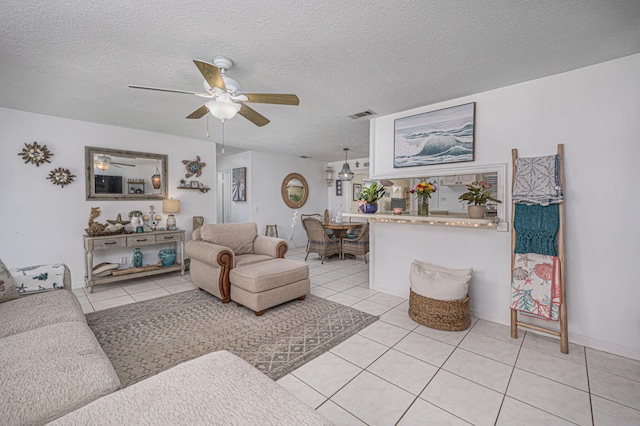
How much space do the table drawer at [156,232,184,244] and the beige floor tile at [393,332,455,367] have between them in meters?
3.75

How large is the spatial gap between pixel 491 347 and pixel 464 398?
82cm

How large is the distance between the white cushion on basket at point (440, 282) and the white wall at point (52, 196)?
4.24m

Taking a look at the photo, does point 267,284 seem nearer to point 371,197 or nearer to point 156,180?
point 371,197

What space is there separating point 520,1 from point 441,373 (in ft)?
8.08

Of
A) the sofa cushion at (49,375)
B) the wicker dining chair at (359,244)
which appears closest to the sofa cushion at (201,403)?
the sofa cushion at (49,375)

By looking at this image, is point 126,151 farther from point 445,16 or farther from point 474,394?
point 474,394

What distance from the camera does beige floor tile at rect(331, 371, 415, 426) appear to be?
161cm

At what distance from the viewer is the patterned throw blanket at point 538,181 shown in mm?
2385

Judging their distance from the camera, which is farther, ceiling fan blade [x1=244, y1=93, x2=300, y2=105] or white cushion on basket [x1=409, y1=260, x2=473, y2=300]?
white cushion on basket [x1=409, y1=260, x2=473, y2=300]

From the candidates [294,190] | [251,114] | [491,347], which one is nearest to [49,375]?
[251,114]

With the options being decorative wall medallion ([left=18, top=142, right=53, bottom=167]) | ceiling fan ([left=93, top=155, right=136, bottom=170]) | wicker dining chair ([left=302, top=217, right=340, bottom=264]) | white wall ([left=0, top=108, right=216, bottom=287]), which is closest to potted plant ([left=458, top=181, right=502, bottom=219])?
wicker dining chair ([left=302, top=217, right=340, bottom=264])

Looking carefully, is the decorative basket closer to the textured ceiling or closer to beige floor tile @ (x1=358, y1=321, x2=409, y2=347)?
the textured ceiling

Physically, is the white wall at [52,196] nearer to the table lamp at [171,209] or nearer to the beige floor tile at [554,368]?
the table lamp at [171,209]

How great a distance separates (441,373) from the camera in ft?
6.54
